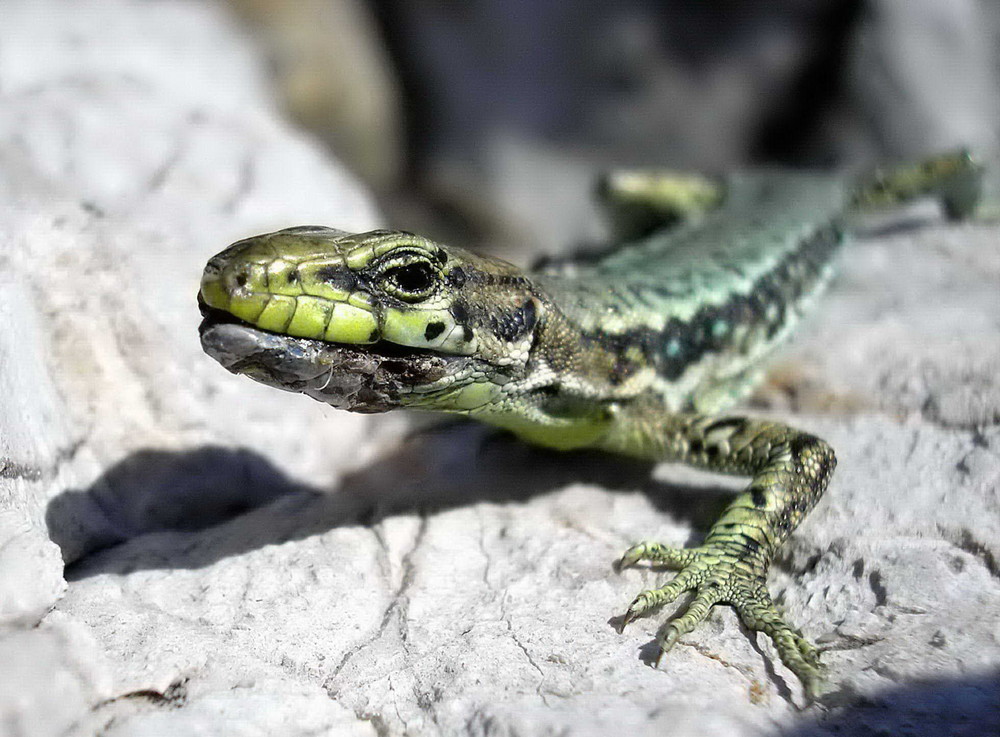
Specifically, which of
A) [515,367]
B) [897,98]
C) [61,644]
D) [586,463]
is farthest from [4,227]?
[897,98]

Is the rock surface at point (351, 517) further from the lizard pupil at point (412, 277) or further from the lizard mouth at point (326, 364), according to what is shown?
the lizard pupil at point (412, 277)

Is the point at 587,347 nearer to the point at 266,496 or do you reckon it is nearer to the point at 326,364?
the point at 326,364

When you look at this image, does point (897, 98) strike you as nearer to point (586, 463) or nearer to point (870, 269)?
point (870, 269)

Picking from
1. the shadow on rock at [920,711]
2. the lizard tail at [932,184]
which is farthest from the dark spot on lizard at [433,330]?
the lizard tail at [932,184]

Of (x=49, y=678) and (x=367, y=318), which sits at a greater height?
(x=367, y=318)

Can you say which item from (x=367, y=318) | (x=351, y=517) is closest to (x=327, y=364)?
(x=367, y=318)

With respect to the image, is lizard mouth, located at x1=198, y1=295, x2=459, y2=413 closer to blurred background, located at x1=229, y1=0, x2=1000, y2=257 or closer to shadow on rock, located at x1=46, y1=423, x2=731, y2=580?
shadow on rock, located at x1=46, y1=423, x2=731, y2=580

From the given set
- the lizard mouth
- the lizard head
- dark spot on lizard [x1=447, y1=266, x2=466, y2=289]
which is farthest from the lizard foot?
dark spot on lizard [x1=447, y1=266, x2=466, y2=289]

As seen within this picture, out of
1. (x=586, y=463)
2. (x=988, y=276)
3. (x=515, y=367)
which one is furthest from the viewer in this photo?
(x=988, y=276)
